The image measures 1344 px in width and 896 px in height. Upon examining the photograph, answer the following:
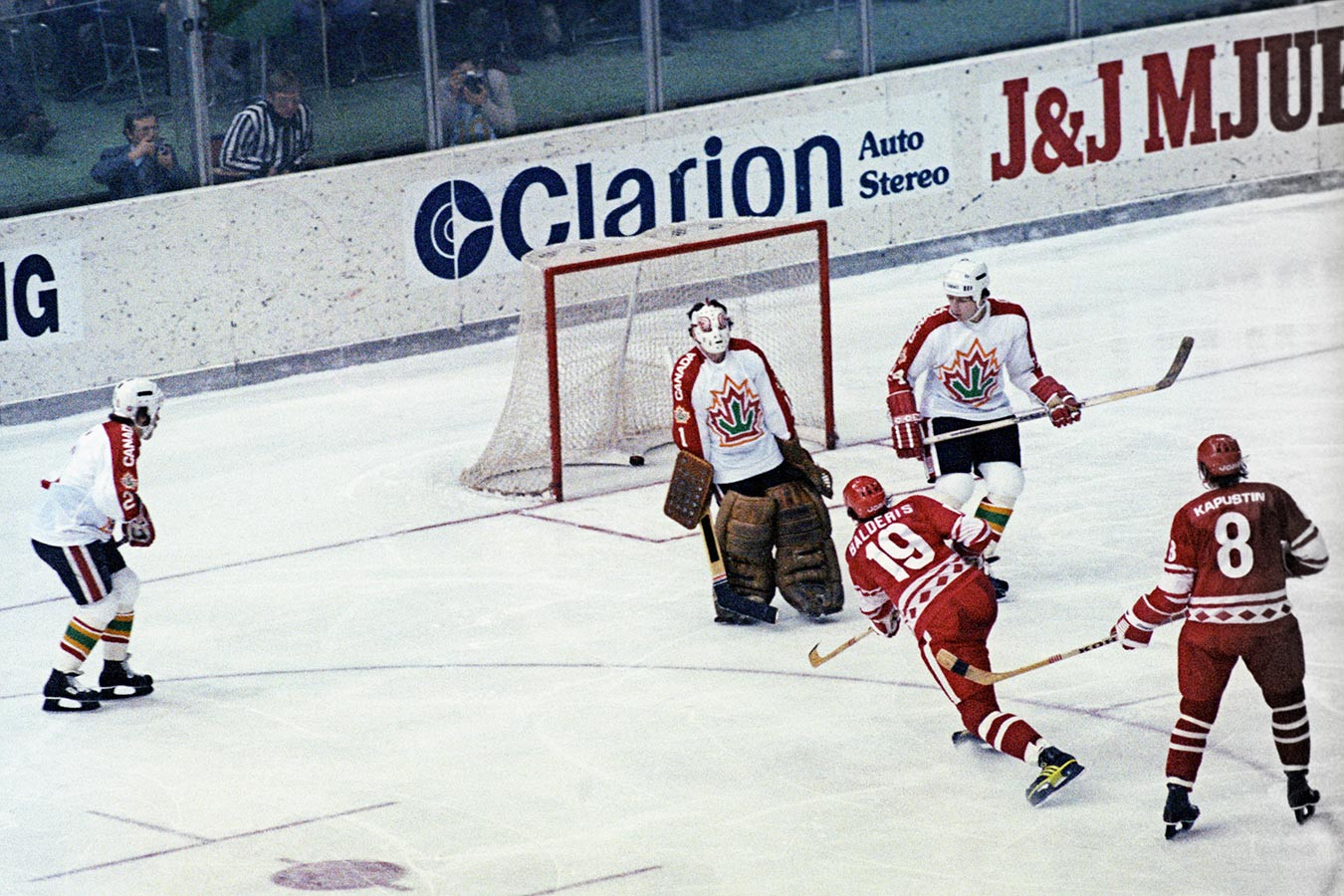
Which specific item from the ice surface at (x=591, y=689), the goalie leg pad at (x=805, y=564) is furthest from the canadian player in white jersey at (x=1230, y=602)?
the goalie leg pad at (x=805, y=564)

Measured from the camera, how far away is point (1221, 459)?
662 centimetres

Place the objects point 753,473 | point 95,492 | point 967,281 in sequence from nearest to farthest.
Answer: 1. point 95,492
2. point 967,281
3. point 753,473

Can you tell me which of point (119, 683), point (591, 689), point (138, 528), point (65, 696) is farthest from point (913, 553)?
point (65, 696)

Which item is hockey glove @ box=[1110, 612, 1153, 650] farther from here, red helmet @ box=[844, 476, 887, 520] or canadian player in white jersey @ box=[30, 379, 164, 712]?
canadian player in white jersey @ box=[30, 379, 164, 712]

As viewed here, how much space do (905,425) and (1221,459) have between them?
238 centimetres

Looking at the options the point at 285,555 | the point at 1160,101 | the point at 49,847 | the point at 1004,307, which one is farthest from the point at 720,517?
the point at 1160,101

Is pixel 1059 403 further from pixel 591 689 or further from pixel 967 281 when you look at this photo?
pixel 591 689

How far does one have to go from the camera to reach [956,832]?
691 cm

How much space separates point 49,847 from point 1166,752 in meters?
3.42

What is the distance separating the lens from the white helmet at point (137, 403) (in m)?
8.21

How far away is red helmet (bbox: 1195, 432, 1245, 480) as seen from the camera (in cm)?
662

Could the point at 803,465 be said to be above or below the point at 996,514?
above

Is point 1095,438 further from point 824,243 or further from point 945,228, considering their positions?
point 945,228

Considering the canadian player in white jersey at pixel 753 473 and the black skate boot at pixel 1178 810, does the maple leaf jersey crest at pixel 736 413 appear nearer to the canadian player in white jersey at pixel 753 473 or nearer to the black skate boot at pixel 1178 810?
the canadian player in white jersey at pixel 753 473
